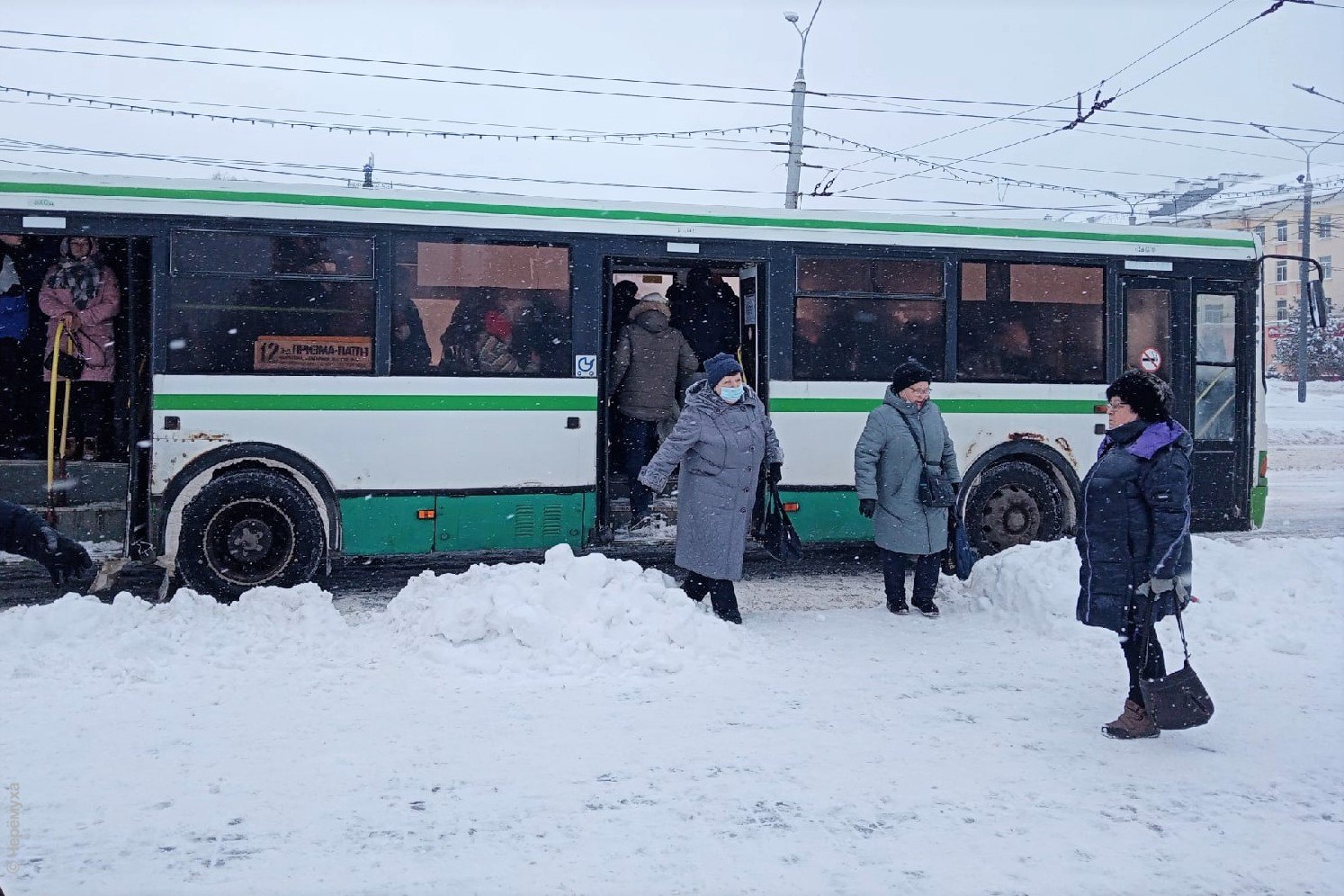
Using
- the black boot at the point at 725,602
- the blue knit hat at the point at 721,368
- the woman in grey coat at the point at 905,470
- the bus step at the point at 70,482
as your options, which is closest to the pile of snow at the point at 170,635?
the bus step at the point at 70,482

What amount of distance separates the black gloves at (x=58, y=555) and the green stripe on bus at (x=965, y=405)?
213 inches

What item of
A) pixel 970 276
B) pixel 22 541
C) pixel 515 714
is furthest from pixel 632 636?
pixel 970 276

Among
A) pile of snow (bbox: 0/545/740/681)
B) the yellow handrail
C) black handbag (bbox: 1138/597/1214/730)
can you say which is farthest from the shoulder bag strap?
the yellow handrail

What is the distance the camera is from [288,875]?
3.93 metres

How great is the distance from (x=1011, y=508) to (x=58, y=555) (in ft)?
25.4

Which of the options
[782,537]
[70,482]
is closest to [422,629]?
A: [782,537]

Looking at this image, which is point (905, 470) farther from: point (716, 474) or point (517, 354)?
point (517, 354)

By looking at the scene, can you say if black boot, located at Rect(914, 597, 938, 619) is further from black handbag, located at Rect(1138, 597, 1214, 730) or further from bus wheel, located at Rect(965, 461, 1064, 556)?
black handbag, located at Rect(1138, 597, 1214, 730)

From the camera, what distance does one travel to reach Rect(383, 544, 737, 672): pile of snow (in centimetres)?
655

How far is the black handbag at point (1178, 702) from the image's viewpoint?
527 centimetres

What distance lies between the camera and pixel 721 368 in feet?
24.8

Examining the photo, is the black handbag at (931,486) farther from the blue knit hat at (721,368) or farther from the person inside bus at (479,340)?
the person inside bus at (479,340)

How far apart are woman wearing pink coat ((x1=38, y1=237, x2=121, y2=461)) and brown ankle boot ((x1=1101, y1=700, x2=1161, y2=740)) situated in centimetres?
749

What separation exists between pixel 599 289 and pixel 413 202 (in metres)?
1.63
